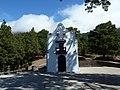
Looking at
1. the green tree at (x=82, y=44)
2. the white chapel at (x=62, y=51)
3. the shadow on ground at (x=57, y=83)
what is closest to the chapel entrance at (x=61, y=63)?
the white chapel at (x=62, y=51)

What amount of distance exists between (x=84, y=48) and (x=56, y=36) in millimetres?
37621

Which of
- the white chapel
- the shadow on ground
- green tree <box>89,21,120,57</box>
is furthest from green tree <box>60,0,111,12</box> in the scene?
green tree <box>89,21,120,57</box>

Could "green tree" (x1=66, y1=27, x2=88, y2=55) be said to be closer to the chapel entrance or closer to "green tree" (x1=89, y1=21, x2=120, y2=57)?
"green tree" (x1=89, y1=21, x2=120, y2=57)

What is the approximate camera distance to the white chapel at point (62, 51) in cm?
4638

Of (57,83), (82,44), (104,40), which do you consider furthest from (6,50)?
(82,44)

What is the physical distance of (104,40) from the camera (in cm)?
7038

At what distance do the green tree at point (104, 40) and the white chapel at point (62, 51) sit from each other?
24.3 metres

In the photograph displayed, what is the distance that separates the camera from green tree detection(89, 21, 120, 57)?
69125mm

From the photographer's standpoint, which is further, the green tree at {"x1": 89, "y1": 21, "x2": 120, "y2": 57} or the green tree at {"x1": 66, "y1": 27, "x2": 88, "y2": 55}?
the green tree at {"x1": 66, "y1": 27, "x2": 88, "y2": 55}

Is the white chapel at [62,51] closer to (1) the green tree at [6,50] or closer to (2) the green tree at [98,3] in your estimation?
(1) the green tree at [6,50]

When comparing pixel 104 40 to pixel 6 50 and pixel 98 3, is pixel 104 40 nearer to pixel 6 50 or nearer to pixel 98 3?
pixel 6 50

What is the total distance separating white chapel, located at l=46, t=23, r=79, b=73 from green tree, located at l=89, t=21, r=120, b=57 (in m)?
24.3

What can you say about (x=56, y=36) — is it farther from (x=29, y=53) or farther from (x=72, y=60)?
(x=29, y=53)

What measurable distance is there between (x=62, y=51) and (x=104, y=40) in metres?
26.3
